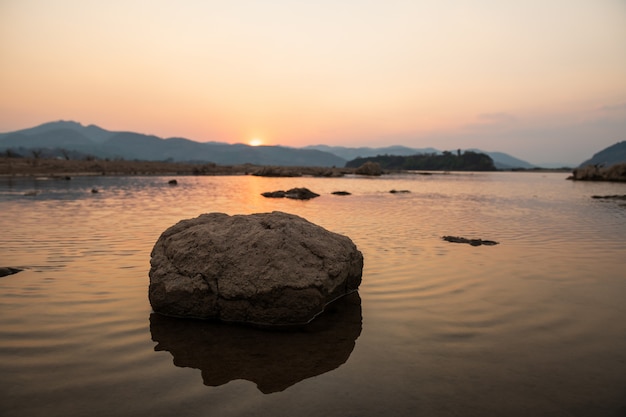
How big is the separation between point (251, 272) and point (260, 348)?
1604 millimetres

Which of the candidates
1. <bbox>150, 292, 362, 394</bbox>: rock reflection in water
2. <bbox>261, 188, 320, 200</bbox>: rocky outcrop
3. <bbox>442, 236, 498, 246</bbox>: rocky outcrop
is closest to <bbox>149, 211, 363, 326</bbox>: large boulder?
<bbox>150, 292, 362, 394</bbox>: rock reflection in water

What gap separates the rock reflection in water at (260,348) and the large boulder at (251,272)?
12.7 inches

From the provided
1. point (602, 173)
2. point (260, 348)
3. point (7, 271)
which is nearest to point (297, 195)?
point (7, 271)

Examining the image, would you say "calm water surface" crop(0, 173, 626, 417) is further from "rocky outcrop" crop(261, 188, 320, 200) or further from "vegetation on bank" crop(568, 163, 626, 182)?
"vegetation on bank" crop(568, 163, 626, 182)

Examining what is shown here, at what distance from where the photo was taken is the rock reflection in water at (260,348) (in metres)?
4.95

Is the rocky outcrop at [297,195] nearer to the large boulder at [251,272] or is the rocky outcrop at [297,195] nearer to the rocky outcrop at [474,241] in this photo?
the rocky outcrop at [474,241]

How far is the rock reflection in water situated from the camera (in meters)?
4.95

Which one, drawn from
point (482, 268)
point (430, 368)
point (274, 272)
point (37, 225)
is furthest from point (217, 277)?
point (37, 225)

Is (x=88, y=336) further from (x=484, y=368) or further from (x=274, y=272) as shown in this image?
(x=484, y=368)

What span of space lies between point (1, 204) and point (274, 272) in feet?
85.8

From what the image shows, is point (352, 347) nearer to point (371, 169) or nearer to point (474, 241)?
point (474, 241)

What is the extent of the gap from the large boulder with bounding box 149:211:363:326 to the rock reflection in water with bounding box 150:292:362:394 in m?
0.32

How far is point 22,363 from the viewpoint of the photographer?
5.04m

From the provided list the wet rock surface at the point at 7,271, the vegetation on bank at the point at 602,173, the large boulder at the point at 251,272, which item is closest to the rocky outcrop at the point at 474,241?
the large boulder at the point at 251,272
